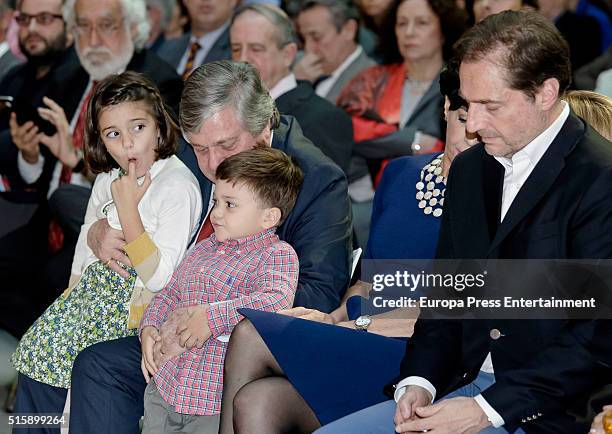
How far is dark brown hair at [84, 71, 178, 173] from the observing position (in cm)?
355

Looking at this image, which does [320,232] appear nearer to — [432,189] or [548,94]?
[432,189]

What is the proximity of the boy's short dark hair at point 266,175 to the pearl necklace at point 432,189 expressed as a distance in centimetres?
38

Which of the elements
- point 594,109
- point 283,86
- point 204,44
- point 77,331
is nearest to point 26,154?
point 204,44

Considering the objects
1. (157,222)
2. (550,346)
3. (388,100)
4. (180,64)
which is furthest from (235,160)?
(180,64)

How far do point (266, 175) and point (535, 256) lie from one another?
93cm

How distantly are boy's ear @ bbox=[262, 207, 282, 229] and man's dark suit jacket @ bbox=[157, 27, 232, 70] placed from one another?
2918 millimetres

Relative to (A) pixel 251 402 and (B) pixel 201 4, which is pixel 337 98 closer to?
(B) pixel 201 4

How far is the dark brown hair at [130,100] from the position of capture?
3.55m

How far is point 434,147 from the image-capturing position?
5113 millimetres

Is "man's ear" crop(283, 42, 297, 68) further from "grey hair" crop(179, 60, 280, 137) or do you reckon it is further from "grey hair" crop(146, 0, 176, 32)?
"grey hair" crop(179, 60, 280, 137)

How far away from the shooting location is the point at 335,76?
5.79 metres

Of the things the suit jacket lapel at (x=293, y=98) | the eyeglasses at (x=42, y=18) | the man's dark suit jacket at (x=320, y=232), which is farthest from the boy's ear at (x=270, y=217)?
the eyeglasses at (x=42, y=18)

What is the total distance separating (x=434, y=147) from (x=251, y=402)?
2.53m

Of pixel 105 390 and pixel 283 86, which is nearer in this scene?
pixel 105 390
